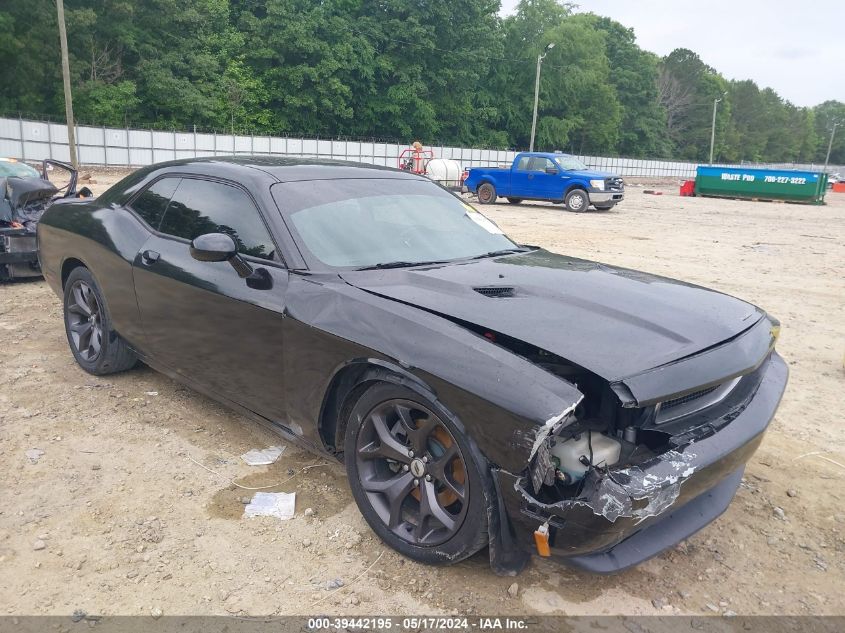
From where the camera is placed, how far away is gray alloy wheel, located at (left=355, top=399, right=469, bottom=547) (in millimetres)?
2510

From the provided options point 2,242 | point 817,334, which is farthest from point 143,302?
point 817,334

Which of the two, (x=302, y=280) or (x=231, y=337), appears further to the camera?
(x=231, y=337)

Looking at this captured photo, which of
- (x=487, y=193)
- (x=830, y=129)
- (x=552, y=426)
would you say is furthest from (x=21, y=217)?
(x=830, y=129)

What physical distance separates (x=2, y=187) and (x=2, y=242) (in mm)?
713

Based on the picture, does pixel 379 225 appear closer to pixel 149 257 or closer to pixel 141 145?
pixel 149 257

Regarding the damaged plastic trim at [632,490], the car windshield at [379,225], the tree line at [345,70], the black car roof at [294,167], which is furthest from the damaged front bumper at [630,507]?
the tree line at [345,70]

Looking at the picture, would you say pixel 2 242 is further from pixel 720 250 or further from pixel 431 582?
pixel 720 250

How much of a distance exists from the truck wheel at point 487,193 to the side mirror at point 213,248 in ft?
67.3

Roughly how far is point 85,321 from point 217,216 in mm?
1827

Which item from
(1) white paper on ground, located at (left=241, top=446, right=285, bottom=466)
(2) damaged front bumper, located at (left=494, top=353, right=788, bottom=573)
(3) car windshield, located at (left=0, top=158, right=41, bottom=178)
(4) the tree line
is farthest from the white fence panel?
(2) damaged front bumper, located at (left=494, top=353, right=788, bottom=573)

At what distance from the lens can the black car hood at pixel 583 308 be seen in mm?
2412

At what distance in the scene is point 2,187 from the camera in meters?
7.59

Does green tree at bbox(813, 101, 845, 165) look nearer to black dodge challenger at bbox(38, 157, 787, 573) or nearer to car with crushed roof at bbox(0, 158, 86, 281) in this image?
car with crushed roof at bbox(0, 158, 86, 281)

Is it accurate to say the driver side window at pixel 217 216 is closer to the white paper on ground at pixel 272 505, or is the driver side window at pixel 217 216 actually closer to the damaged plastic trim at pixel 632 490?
the white paper on ground at pixel 272 505
